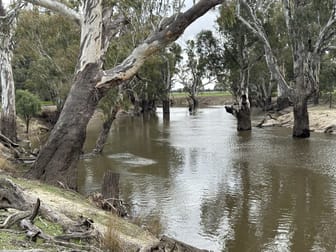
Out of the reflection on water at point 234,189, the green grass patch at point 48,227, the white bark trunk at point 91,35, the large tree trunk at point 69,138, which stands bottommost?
the reflection on water at point 234,189

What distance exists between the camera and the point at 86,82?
10.3m

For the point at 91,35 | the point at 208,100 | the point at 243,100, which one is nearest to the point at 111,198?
the point at 91,35

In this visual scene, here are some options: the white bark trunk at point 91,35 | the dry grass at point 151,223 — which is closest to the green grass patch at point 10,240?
the dry grass at point 151,223

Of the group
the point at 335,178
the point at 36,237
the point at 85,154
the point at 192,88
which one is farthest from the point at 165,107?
the point at 36,237

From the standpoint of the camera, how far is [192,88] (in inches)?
2338

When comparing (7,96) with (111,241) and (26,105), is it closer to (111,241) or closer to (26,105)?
(26,105)

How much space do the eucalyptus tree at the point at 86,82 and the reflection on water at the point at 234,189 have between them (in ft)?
5.98

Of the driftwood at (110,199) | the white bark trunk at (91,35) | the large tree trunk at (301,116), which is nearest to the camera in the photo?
the driftwood at (110,199)

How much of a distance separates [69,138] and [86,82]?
4.17ft

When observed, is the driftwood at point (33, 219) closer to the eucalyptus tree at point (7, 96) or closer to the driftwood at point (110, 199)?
the driftwood at point (110, 199)

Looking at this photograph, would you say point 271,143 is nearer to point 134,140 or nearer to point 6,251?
point 134,140

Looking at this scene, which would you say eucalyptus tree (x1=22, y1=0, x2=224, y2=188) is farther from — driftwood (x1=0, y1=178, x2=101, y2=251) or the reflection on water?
driftwood (x1=0, y1=178, x2=101, y2=251)

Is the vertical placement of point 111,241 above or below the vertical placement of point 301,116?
below

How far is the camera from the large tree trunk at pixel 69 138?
32.8 ft
